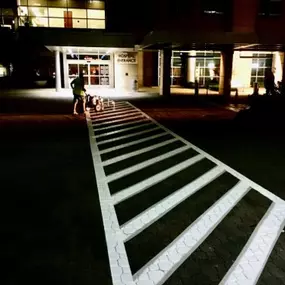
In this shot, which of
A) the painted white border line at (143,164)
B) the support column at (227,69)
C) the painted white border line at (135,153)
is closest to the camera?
the painted white border line at (143,164)

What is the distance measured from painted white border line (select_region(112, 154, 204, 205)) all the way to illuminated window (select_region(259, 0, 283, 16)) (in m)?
22.6

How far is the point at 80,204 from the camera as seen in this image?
5.83 metres

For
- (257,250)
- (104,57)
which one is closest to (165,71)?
(104,57)

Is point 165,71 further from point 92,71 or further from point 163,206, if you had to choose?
point 163,206

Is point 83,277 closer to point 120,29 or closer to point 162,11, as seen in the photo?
point 162,11

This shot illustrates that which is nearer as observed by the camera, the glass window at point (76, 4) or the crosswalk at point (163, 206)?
the crosswalk at point (163, 206)

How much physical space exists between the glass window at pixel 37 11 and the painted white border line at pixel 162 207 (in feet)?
114

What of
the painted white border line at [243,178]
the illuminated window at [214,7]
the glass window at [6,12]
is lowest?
the painted white border line at [243,178]

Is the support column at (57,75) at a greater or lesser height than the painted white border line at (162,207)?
greater

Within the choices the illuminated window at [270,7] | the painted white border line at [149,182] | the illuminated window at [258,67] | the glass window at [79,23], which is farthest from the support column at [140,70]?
the painted white border line at [149,182]

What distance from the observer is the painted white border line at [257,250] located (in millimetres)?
3830

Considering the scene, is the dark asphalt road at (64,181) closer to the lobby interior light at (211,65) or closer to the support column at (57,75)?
the support column at (57,75)

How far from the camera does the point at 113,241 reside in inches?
183

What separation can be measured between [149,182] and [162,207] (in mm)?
1221
